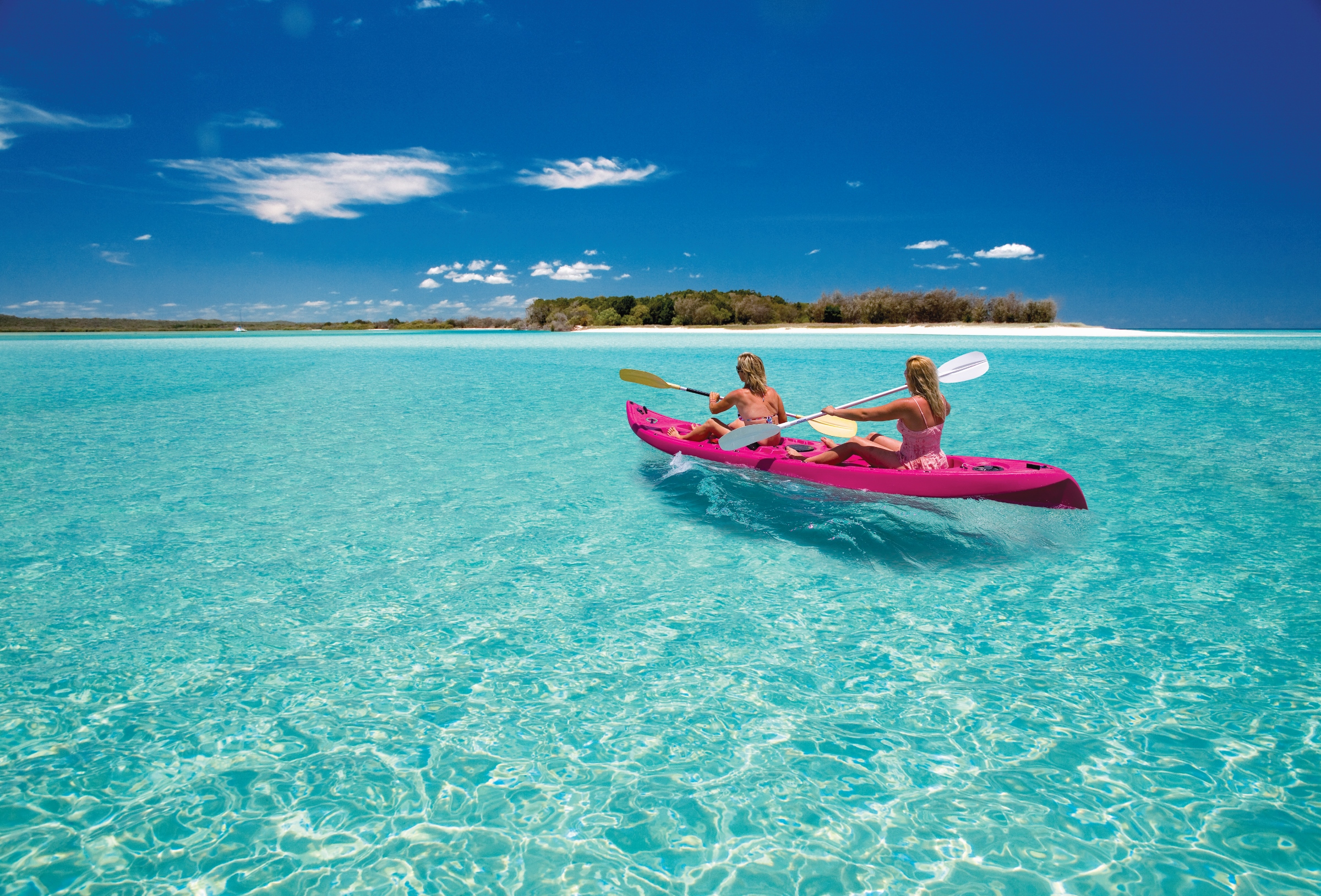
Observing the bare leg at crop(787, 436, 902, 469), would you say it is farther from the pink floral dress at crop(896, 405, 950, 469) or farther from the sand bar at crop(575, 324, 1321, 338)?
the sand bar at crop(575, 324, 1321, 338)

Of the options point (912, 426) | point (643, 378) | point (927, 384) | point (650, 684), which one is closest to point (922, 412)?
point (912, 426)

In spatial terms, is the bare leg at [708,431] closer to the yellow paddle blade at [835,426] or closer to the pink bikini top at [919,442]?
the yellow paddle blade at [835,426]

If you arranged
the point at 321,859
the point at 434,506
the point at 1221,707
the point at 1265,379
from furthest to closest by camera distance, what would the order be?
the point at 1265,379 < the point at 434,506 < the point at 1221,707 < the point at 321,859

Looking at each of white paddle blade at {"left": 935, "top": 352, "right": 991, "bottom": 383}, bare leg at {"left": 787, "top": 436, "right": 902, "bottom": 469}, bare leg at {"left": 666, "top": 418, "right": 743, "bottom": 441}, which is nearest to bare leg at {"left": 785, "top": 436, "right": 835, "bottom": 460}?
bare leg at {"left": 787, "top": 436, "right": 902, "bottom": 469}

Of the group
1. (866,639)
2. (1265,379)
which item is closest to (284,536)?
(866,639)

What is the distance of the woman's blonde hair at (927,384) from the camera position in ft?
18.6

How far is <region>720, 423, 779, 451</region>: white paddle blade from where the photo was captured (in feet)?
23.3

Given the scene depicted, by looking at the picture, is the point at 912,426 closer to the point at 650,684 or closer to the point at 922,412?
the point at 922,412

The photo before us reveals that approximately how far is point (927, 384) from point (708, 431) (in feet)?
9.45

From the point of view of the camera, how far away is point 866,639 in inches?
163

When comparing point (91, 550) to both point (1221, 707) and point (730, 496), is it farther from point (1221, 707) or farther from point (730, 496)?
point (1221, 707)

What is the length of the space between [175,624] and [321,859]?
8.95 feet

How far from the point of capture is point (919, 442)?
5988 mm

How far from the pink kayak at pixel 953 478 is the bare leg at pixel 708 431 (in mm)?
600
